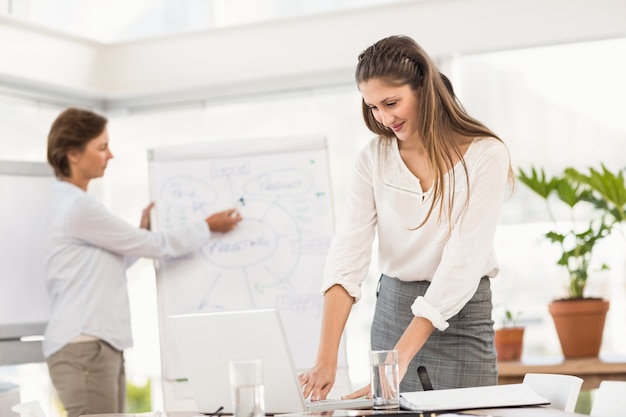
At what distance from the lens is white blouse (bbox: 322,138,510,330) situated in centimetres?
226

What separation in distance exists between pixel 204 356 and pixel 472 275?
72 cm

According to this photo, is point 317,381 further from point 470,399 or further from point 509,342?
point 509,342

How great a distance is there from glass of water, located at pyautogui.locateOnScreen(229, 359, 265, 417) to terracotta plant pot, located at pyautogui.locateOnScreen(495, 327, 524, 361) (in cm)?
235

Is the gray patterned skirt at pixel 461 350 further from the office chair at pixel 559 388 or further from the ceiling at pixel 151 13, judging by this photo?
the ceiling at pixel 151 13

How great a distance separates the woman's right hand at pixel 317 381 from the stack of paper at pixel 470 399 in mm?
245

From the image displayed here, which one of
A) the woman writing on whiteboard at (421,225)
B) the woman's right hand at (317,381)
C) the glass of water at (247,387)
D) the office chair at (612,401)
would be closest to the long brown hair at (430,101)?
the woman writing on whiteboard at (421,225)

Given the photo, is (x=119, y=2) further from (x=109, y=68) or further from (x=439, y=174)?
(x=439, y=174)

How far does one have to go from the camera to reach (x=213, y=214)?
3803 millimetres

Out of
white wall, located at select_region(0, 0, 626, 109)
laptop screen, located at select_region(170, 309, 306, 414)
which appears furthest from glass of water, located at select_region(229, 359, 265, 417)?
white wall, located at select_region(0, 0, 626, 109)

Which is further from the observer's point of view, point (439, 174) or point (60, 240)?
point (60, 240)

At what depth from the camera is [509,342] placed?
12.9ft

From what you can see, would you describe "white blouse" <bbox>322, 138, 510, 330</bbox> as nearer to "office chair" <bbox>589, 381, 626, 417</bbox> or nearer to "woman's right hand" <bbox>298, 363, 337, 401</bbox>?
"woman's right hand" <bbox>298, 363, 337, 401</bbox>

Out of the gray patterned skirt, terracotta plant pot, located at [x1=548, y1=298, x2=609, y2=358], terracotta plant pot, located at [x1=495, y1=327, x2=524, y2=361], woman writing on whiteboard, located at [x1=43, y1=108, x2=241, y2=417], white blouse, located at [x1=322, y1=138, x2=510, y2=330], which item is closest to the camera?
Answer: white blouse, located at [x1=322, y1=138, x2=510, y2=330]

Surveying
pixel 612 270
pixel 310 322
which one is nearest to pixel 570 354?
pixel 612 270
